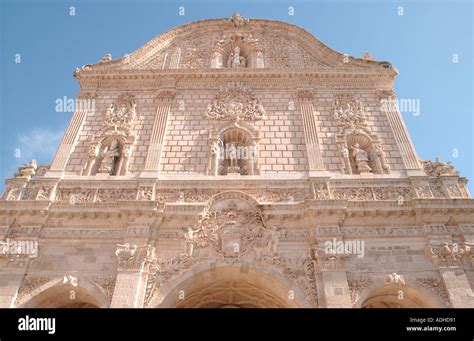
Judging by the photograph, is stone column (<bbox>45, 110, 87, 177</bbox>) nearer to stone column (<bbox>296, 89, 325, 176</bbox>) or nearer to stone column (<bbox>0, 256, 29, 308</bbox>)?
stone column (<bbox>0, 256, 29, 308</bbox>)

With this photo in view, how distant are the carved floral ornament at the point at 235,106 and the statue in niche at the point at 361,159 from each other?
3.78 m

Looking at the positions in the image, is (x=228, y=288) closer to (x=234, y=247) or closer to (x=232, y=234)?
(x=234, y=247)

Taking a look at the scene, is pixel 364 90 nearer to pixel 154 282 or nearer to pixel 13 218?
pixel 154 282

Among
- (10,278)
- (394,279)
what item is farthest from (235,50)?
(10,278)

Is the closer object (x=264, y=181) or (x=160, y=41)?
(x=264, y=181)

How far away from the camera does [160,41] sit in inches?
735

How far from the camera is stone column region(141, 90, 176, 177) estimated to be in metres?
13.3

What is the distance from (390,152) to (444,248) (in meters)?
4.26

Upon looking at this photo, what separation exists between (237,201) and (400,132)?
23.2 ft

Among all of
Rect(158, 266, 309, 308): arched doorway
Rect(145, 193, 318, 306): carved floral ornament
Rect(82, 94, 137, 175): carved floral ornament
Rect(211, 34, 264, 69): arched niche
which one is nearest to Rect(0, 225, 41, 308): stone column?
Rect(82, 94, 137, 175): carved floral ornament

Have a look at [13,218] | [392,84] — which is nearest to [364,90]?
[392,84]

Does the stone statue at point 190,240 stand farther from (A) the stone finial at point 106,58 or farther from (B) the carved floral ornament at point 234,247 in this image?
(A) the stone finial at point 106,58

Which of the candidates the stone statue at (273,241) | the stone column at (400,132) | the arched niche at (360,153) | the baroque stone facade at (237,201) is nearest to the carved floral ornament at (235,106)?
the baroque stone facade at (237,201)

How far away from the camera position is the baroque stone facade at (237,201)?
35.2ft
